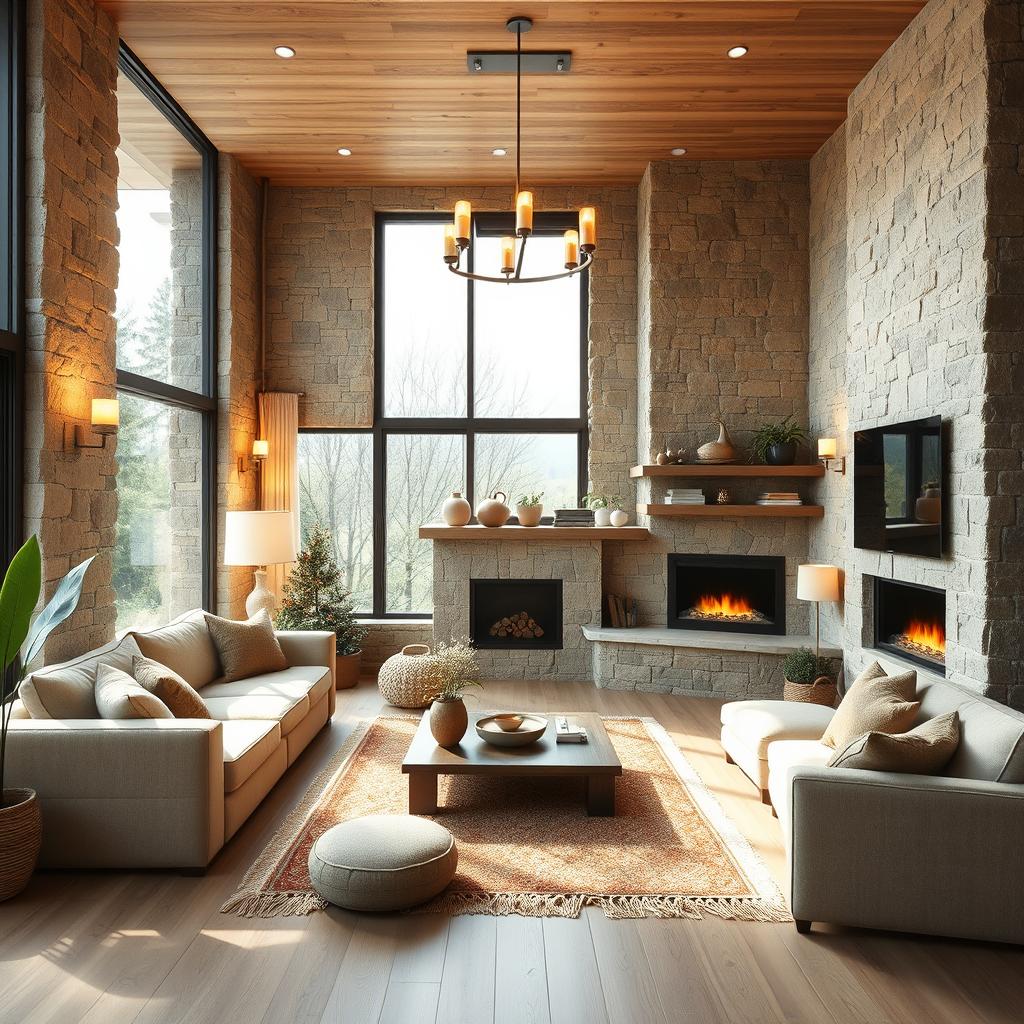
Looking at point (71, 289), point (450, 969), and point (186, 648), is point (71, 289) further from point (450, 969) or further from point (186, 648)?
point (450, 969)

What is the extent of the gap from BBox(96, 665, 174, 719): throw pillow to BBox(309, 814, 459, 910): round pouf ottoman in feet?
3.08

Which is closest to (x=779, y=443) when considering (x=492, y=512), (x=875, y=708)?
(x=492, y=512)

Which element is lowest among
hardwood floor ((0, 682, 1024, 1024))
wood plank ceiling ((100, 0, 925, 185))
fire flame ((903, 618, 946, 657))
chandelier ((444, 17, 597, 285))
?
hardwood floor ((0, 682, 1024, 1024))

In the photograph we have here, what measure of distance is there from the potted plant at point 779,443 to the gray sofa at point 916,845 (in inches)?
144

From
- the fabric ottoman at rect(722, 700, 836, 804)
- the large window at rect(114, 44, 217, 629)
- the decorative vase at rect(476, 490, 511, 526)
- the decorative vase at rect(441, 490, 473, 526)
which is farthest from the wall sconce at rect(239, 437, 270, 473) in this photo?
the fabric ottoman at rect(722, 700, 836, 804)

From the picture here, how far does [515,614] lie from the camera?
686 cm

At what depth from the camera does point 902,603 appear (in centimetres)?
479

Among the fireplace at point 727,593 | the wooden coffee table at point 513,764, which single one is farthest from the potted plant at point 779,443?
the wooden coffee table at point 513,764

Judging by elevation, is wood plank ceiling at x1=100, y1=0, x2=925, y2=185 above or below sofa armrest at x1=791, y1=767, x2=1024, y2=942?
above

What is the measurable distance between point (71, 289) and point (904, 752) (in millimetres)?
4349

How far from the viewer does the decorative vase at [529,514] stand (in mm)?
6570

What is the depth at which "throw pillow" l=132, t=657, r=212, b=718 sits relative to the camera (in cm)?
351

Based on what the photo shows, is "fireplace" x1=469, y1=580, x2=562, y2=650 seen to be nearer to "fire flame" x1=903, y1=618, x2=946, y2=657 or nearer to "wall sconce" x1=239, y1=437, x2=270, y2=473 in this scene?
"wall sconce" x1=239, y1=437, x2=270, y2=473

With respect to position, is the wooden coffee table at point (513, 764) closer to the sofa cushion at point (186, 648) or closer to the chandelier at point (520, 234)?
the sofa cushion at point (186, 648)
